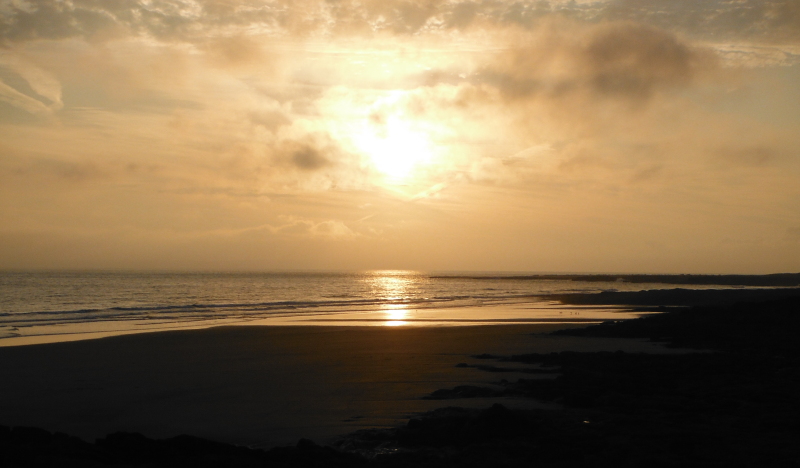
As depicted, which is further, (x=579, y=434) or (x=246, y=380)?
(x=246, y=380)

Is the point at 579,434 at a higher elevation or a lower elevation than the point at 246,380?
higher

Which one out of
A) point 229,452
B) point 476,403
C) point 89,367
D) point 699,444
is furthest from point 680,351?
point 89,367

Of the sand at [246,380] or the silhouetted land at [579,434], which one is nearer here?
the silhouetted land at [579,434]

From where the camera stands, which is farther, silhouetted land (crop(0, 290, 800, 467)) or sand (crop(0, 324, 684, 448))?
sand (crop(0, 324, 684, 448))

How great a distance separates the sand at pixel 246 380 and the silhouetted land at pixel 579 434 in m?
1.42

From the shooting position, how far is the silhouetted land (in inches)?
270

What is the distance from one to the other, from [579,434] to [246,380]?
9.09 meters

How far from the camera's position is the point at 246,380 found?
14.4m

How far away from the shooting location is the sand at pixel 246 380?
10.4 meters

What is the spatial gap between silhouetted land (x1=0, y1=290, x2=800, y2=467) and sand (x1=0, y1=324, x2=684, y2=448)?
142cm

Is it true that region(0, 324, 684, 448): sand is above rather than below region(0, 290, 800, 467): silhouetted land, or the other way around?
below

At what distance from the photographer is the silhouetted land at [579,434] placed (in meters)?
6.87

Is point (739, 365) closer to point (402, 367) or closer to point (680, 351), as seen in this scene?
point (680, 351)

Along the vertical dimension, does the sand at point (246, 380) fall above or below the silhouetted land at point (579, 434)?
below
